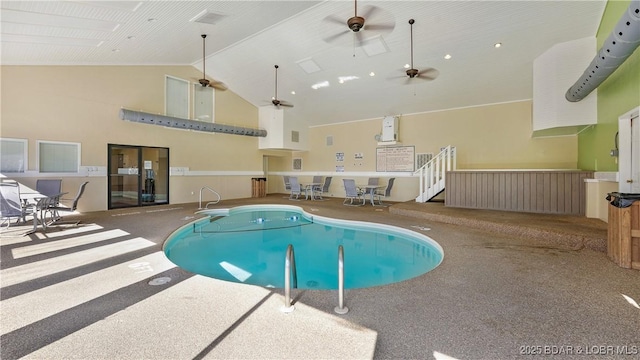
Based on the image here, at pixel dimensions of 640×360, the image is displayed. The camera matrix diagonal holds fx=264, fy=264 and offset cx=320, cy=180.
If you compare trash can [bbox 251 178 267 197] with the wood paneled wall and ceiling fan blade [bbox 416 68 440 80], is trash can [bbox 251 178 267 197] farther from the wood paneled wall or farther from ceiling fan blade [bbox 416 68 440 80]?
ceiling fan blade [bbox 416 68 440 80]

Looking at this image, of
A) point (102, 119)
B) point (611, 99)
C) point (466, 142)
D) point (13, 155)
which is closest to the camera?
point (611, 99)

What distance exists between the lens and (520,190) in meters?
6.24

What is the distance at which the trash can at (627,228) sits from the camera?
9.76ft

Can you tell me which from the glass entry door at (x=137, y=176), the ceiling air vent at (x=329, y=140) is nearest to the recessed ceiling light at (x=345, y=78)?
the ceiling air vent at (x=329, y=140)

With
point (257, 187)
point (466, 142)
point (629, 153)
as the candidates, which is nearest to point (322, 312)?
point (629, 153)

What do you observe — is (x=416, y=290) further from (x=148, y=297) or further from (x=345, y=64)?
(x=345, y=64)

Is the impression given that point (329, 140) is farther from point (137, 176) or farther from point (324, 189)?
point (137, 176)

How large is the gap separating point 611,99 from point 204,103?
34.6 ft

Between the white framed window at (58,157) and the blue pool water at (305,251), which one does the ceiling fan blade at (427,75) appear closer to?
the blue pool water at (305,251)

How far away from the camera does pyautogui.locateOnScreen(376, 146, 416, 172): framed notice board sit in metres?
9.46

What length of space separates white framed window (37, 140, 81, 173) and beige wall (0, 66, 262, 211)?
0.13m

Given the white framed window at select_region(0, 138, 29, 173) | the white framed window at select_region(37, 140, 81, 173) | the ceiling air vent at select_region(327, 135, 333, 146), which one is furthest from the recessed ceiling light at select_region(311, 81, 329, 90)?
the white framed window at select_region(0, 138, 29, 173)

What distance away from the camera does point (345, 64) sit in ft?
24.1

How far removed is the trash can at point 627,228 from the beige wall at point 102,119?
10094mm
